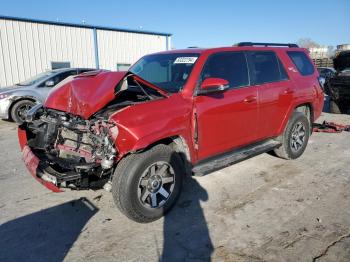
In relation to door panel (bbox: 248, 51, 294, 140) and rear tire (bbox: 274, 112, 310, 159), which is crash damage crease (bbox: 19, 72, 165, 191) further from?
rear tire (bbox: 274, 112, 310, 159)

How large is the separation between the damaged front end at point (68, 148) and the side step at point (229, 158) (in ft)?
3.82

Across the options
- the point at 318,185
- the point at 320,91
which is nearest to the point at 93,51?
the point at 320,91

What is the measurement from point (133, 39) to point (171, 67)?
16533 millimetres

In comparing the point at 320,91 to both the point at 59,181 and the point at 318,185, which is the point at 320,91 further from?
the point at 59,181

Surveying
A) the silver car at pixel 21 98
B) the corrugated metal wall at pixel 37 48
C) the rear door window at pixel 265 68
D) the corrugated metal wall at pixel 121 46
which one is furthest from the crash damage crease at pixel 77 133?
the corrugated metal wall at pixel 121 46

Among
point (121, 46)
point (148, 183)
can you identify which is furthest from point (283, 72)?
point (121, 46)

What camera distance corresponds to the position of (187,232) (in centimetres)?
338

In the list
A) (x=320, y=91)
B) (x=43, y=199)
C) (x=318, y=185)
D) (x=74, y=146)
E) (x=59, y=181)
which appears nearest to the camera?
(x=59, y=181)

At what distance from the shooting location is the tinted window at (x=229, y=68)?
423 cm

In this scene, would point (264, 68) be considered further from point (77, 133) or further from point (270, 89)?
point (77, 133)

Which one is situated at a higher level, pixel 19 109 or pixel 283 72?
pixel 283 72

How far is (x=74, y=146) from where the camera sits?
385 cm

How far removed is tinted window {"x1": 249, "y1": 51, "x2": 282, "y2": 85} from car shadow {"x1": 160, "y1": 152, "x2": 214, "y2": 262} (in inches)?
76.4

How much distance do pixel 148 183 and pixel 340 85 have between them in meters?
8.74
